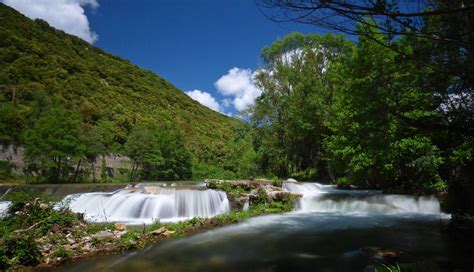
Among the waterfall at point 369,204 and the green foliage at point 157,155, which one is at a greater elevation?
the green foliage at point 157,155

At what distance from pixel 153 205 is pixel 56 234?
5564 mm

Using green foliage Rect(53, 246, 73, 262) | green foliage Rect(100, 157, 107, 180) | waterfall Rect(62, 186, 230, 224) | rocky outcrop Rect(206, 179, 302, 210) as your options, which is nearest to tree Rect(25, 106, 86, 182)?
green foliage Rect(100, 157, 107, 180)

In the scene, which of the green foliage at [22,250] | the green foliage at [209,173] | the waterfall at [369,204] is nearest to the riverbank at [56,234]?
the green foliage at [22,250]

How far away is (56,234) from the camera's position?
7.82 metres

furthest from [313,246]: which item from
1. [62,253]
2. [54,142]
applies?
[54,142]

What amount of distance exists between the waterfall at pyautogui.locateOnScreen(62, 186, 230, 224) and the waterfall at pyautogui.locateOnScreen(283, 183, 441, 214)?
4533 mm

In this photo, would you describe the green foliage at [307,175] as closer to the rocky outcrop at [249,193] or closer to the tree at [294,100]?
the tree at [294,100]

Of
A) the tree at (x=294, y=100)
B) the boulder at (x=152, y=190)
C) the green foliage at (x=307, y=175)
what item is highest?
the tree at (x=294, y=100)

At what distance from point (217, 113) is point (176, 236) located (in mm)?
89395

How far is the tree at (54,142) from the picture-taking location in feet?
77.1

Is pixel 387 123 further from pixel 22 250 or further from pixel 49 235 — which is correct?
pixel 49 235

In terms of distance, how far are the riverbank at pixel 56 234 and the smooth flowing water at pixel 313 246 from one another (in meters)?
0.55

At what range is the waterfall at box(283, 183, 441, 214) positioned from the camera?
42.0ft

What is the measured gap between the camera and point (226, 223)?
11234 millimetres
